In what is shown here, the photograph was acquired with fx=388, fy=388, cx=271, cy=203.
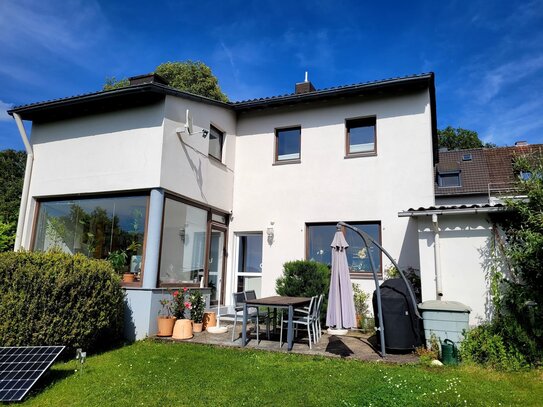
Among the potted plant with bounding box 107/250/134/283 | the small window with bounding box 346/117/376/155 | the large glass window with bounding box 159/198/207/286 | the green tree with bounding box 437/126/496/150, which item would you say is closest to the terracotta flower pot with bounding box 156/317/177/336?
the large glass window with bounding box 159/198/207/286

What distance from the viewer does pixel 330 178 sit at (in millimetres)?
11352

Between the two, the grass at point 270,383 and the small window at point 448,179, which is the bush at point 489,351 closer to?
the grass at point 270,383

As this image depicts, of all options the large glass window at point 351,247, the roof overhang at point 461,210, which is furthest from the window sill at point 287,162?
the roof overhang at point 461,210

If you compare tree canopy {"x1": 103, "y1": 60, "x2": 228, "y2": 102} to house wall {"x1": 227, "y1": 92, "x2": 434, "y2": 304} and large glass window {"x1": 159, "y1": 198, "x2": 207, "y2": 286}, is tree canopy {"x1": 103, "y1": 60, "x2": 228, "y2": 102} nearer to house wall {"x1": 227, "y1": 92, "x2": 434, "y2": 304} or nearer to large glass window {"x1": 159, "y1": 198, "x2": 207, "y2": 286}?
house wall {"x1": 227, "y1": 92, "x2": 434, "y2": 304}

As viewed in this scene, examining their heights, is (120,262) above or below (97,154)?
below

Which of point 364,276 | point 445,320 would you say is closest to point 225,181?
point 364,276

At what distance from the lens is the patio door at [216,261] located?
11141mm

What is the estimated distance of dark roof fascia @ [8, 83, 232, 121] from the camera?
29.9 ft

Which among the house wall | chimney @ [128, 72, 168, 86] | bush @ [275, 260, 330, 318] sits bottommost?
bush @ [275, 260, 330, 318]

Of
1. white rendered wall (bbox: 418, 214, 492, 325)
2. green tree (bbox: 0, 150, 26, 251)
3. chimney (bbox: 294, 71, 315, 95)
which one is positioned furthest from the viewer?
green tree (bbox: 0, 150, 26, 251)

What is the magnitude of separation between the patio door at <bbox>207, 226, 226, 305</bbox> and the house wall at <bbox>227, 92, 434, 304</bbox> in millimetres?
301

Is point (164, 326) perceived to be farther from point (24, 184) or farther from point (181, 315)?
point (24, 184)

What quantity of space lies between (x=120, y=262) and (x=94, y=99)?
13.5ft

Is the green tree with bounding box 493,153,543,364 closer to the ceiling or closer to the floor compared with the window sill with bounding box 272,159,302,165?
closer to the floor
